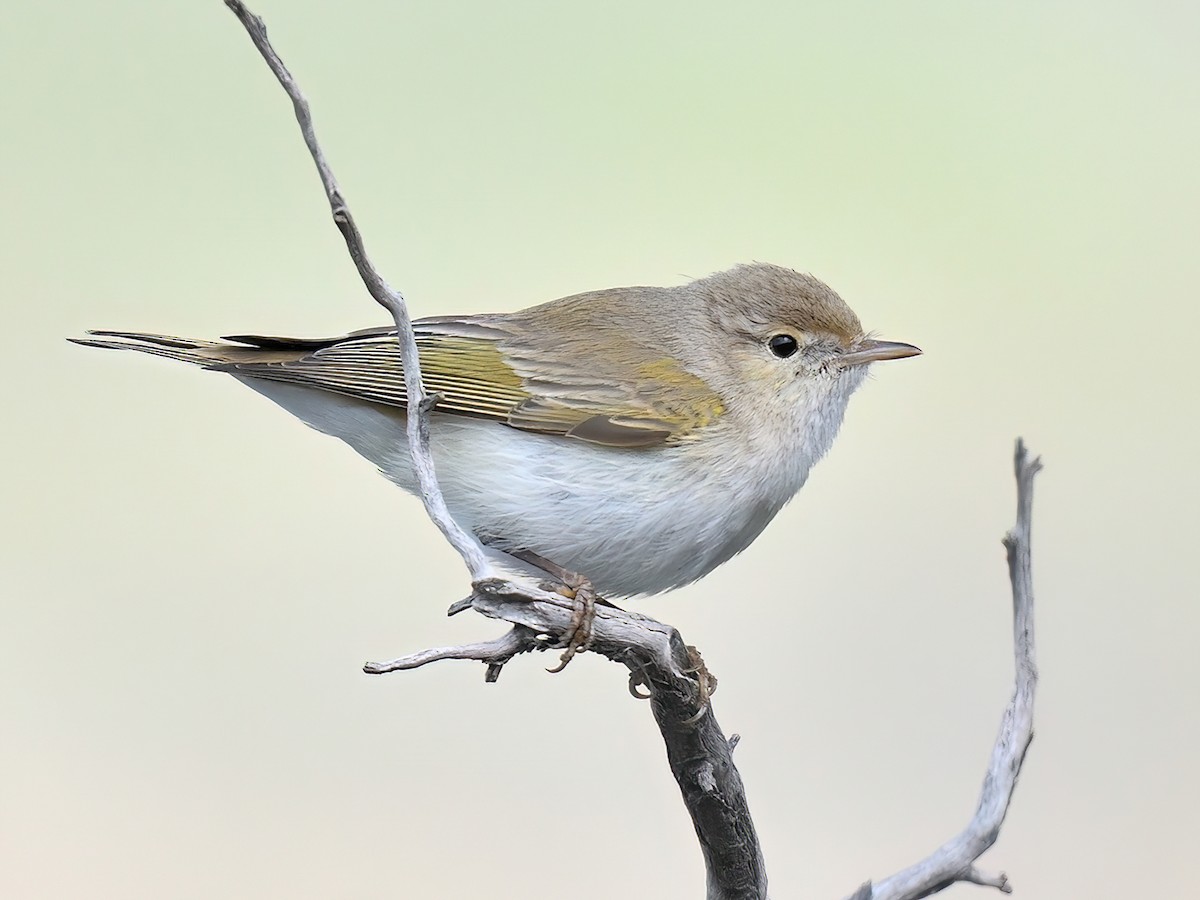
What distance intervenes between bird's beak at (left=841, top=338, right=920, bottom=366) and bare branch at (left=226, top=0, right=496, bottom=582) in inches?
50.4

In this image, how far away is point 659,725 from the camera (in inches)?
102

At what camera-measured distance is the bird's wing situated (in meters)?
2.94

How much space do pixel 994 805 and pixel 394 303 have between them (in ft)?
5.36

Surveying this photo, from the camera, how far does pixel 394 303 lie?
2174 mm

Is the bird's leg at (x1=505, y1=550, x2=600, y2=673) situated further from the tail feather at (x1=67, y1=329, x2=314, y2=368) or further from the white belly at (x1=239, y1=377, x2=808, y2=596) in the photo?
the tail feather at (x1=67, y1=329, x2=314, y2=368)

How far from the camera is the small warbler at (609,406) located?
2.88 metres

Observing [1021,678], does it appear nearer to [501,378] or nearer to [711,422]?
[711,422]

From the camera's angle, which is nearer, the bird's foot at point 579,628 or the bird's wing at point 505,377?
the bird's foot at point 579,628

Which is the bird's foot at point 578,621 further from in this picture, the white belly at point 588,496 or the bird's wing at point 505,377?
the bird's wing at point 505,377

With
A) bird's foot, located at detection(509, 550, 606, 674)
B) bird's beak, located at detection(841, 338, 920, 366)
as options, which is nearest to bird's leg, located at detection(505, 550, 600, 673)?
bird's foot, located at detection(509, 550, 606, 674)

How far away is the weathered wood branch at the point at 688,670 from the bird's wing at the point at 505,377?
42 centimetres

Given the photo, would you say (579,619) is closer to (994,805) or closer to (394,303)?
(394,303)

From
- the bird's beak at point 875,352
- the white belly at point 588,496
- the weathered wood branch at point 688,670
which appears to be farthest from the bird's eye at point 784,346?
the weathered wood branch at point 688,670

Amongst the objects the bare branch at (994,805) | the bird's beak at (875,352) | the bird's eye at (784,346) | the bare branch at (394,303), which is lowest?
the bare branch at (994,805)
